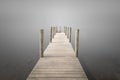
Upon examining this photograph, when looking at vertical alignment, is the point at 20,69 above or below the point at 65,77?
below

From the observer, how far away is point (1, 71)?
14531 millimetres

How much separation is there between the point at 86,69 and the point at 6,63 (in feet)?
27.2

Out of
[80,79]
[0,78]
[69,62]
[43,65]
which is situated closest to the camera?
[80,79]

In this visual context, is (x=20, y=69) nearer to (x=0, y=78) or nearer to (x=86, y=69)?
(x=0, y=78)

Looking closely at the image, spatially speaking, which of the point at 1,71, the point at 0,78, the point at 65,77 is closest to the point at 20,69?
the point at 1,71

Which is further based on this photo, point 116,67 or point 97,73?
point 116,67

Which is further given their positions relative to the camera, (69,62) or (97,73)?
(97,73)

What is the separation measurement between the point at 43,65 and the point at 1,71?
856 cm

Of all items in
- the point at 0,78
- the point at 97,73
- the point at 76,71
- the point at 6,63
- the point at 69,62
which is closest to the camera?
the point at 76,71

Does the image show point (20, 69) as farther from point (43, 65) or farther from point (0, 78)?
point (43, 65)

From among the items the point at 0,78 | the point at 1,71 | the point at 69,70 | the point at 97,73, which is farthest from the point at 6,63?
the point at 69,70

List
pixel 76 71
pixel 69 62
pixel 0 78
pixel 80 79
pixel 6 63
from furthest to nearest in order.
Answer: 1. pixel 6 63
2. pixel 0 78
3. pixel 69 62
4. pixel 76 71
5. pixel 80 79

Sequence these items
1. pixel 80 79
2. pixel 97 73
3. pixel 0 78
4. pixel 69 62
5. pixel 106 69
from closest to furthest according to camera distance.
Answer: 1. pixel 80 79
2. pixel 69 62
3. pixel 0 78
4. pixel 97 73
5. pixel 106 69

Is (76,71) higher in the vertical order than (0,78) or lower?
higher
